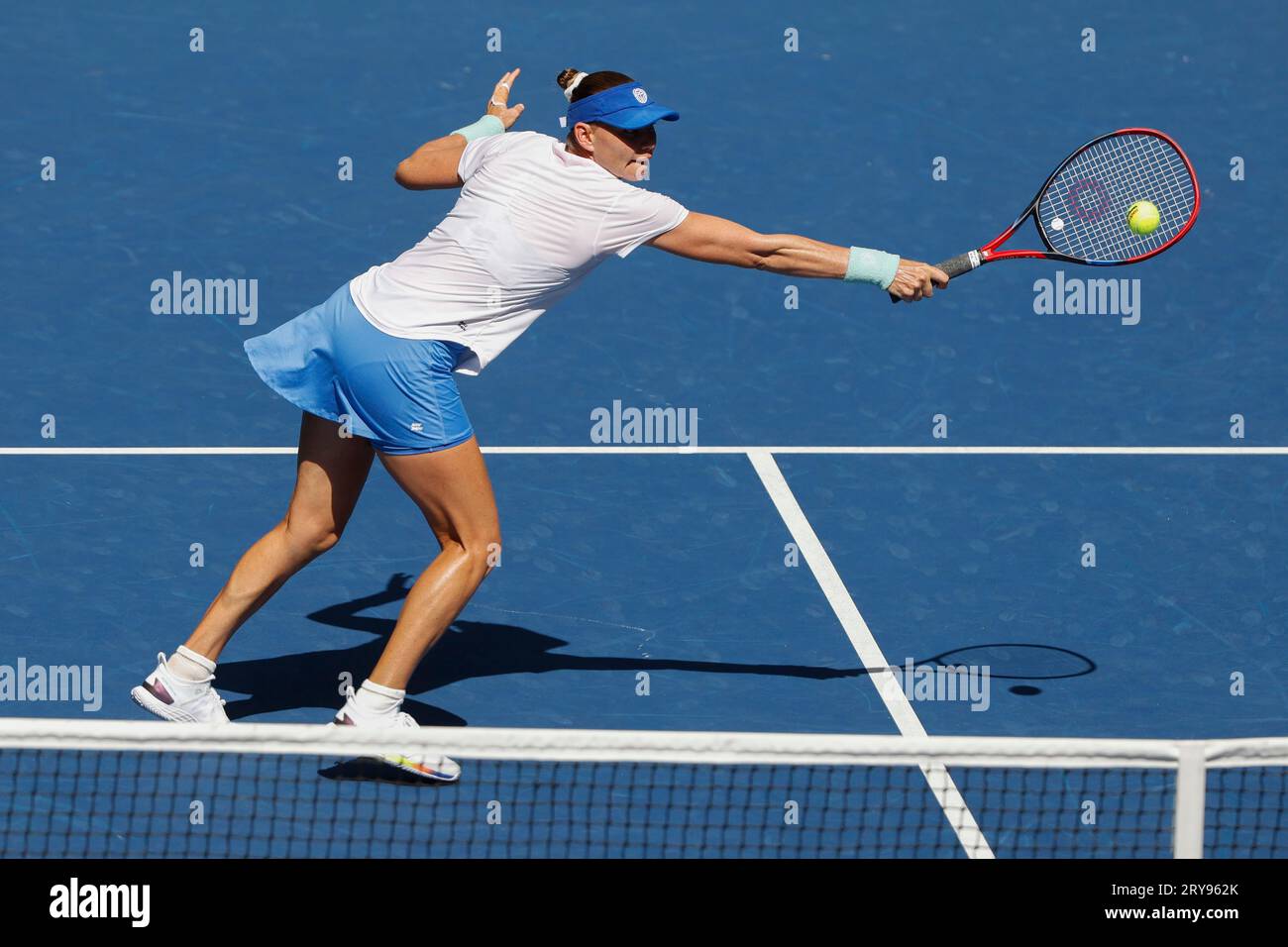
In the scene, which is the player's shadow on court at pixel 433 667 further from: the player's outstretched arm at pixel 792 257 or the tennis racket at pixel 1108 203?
the tennis racket at pixel 1108 203

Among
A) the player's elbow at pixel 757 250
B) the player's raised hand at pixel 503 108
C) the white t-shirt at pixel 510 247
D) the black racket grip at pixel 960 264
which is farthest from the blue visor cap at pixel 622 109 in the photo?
the black racket grip at pixel 960 264

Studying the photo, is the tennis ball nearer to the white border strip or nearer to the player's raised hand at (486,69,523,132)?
the player's raised hand at (486,69,523,132)

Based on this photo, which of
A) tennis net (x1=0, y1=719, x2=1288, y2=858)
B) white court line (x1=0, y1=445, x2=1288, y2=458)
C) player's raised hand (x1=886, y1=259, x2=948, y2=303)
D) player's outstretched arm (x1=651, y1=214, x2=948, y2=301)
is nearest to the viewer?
tennis net (x1=0, y1=719, x2=1288, y2=858)

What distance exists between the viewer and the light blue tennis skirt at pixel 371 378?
6.10 metres

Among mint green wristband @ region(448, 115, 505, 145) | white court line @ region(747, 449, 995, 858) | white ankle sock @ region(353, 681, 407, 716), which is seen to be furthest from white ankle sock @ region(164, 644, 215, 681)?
white court line @ region(747, 449, 995, 858)

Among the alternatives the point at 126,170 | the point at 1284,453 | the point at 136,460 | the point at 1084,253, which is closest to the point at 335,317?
the point at 136,460

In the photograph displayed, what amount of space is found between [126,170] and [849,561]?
557 centimetres

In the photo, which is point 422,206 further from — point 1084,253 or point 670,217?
point 670,217

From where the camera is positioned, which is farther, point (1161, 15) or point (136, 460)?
point (1161, 15)

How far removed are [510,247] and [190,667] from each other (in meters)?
1.68

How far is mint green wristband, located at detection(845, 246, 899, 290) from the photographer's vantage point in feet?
20.7

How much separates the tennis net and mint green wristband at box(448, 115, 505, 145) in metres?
2.06

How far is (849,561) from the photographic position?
8117 mm

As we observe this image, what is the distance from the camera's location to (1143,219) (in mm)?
7445
